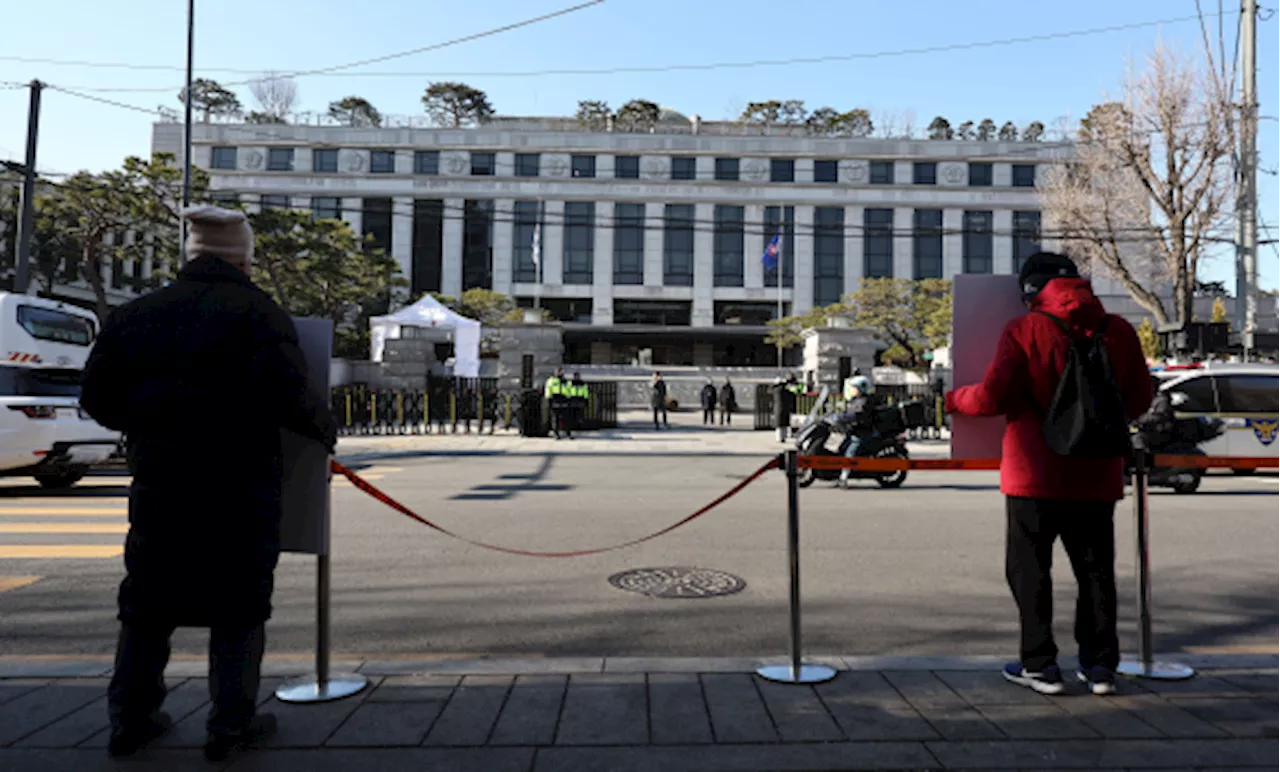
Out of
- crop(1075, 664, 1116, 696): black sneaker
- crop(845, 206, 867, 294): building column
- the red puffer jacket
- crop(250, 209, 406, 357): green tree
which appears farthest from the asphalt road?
crop(845, 206, 867, 294): building column

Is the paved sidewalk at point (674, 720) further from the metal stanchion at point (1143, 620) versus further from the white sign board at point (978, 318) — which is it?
the white sign board at point (978, 318)

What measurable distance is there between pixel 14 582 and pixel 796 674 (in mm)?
5491

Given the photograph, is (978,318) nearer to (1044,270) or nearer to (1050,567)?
(1044,270)

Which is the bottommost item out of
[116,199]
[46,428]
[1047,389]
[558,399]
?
[46,428]

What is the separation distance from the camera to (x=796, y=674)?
3.72m

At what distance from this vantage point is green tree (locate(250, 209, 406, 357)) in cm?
3198

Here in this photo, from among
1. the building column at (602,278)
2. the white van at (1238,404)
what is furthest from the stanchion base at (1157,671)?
the building column at (602,278)

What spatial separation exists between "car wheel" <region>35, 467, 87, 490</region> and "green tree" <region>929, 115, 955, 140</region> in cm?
6437

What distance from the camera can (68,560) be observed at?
645cm

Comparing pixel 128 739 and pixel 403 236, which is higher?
pixel 403 236

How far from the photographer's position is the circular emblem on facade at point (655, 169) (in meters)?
61.7

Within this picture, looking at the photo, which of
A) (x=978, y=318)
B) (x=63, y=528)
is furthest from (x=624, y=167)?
(x=978, y=318)

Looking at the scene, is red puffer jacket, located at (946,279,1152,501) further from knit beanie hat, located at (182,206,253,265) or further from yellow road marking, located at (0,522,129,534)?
yellow road marking, located at (0,522,129,534)

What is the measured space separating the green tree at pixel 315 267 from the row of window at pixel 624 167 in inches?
867
